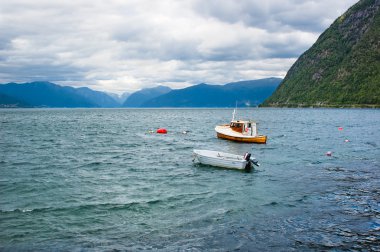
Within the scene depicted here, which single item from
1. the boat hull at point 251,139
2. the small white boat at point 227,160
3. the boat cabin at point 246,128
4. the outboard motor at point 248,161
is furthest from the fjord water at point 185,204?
the boat cabin at point 246,128

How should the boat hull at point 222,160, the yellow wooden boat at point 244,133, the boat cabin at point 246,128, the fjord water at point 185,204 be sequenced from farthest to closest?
the boat cabin at point 246,128
the yellow wooden boat at point 244,133
the boat hull at point 222,160
the fjord water at point 185,204

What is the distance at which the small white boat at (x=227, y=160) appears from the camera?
122 feet

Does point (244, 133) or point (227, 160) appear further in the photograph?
point (244, 133)

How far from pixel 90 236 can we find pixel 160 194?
9.48 m

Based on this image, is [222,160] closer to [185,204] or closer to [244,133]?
[185,204]

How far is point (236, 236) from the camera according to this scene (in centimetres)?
1836

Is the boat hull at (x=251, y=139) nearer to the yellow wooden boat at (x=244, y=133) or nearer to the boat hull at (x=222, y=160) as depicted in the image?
the yellow wooden boat at (x=244, y=133)

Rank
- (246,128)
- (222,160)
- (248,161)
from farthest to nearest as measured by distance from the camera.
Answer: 1. (246,128)
2. (222,160)
3. (248,161)

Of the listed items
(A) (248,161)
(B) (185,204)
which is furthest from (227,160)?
(B) (185,204)

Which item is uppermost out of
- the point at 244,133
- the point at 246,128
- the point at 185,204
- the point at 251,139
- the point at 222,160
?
the point at 246,128

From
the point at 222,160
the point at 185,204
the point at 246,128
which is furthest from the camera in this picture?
the point at 246,128

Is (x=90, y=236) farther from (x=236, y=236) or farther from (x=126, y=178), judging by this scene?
(x=126, y=178)

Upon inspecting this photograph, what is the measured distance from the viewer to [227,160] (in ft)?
124

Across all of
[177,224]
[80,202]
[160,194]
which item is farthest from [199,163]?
[177,224]
